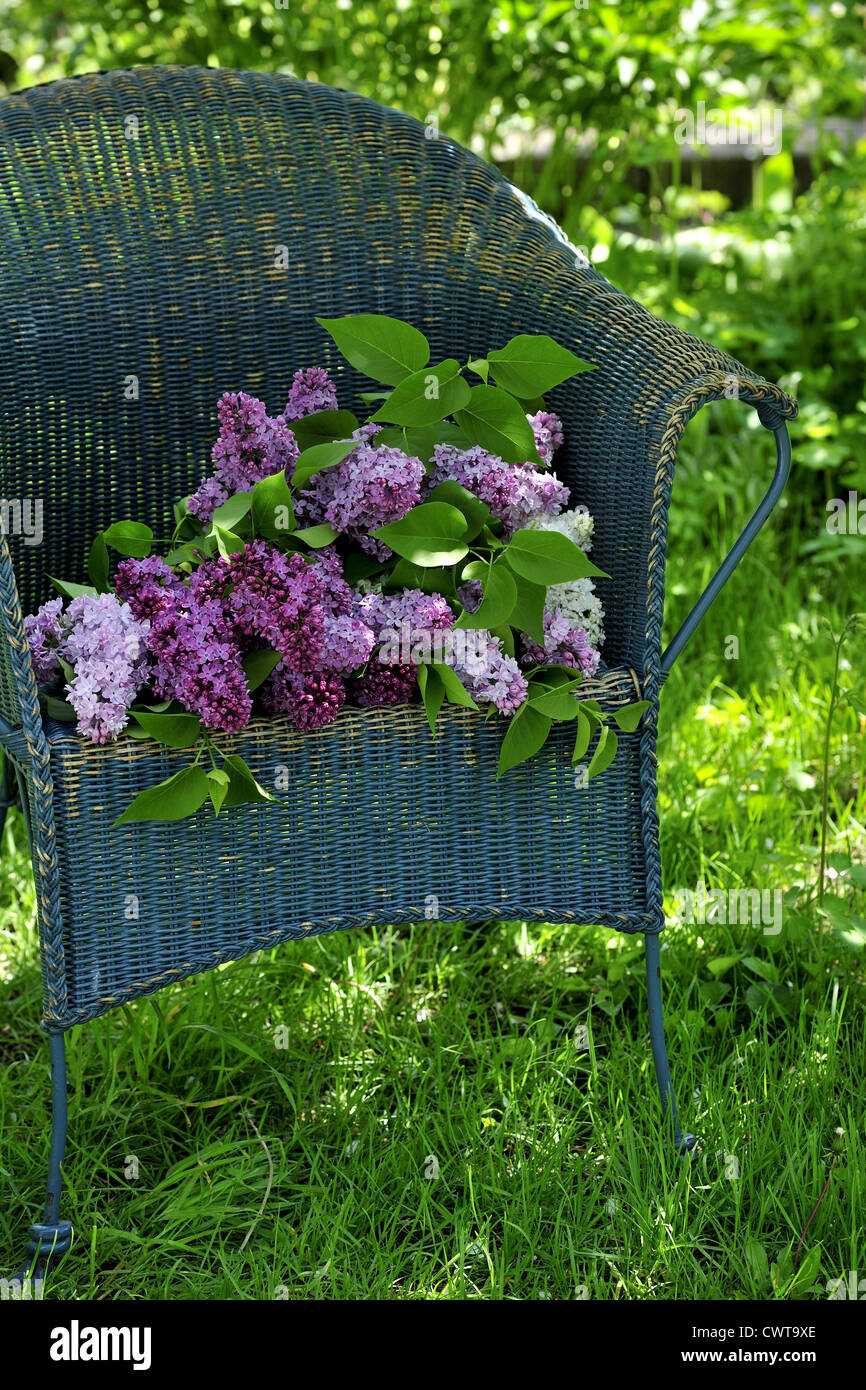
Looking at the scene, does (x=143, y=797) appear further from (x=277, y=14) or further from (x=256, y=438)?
(x=277, y=14)

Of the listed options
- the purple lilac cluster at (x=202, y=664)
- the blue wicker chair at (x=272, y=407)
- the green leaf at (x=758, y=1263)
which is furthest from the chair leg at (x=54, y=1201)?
the green leaf at (x=758, y=1263)

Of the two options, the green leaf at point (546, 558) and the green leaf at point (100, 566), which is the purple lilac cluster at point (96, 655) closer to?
the green leaf at point (100, 566)

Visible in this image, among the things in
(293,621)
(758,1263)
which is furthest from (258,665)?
(758,1263)

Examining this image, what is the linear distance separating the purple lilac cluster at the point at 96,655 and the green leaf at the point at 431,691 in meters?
0.28

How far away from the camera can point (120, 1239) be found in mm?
1467

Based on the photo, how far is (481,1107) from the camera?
1608 mm

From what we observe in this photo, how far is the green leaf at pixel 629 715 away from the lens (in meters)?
1.47

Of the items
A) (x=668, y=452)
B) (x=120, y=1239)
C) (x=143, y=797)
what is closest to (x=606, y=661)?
(x=668, y=452)

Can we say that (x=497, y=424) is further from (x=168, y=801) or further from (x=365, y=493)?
(x=168, y=801)

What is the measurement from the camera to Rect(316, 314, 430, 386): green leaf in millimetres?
1450

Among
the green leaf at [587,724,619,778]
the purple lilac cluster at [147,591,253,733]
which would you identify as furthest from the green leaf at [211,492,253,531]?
the green leaf at [587,724,619,778]

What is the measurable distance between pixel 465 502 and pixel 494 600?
15cm

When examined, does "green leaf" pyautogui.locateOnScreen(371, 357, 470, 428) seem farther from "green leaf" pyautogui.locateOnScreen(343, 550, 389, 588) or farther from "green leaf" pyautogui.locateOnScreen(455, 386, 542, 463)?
"green leaf" pyautogui.locateOnScreen(343, 550, 389, 588)

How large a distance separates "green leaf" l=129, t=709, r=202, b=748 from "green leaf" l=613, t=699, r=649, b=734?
463 mm
